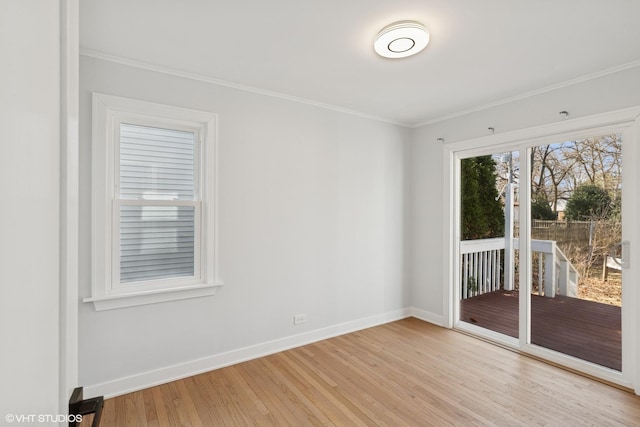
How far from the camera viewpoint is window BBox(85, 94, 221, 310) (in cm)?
243

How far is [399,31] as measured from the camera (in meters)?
2.09

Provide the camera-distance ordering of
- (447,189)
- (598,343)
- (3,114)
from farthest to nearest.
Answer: (447,189) < (598,343) < (3,114)

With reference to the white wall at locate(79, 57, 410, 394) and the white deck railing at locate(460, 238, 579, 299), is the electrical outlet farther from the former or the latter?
the white deck railing at locate(460, 238, 579, 299)

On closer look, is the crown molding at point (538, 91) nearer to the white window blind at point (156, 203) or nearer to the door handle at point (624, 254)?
the door handle at point (624, 254)

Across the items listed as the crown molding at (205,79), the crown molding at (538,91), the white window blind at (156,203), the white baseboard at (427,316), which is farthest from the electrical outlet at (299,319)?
the crown molding at (538,91)

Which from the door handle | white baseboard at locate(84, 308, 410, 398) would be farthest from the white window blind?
the door handle

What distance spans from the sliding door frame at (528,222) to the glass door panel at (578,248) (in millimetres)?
69

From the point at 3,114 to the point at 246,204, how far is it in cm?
286

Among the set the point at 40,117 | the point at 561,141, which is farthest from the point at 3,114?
the point at 561,141

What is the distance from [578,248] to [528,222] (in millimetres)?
468

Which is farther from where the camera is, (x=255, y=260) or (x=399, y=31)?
(x=255, y=260)

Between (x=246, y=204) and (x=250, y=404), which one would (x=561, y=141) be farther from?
(x=250, y=404)

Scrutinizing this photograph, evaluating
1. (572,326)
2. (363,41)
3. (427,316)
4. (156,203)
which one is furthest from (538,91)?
(156,203)

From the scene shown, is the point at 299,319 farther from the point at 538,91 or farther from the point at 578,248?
the point at 538,91
